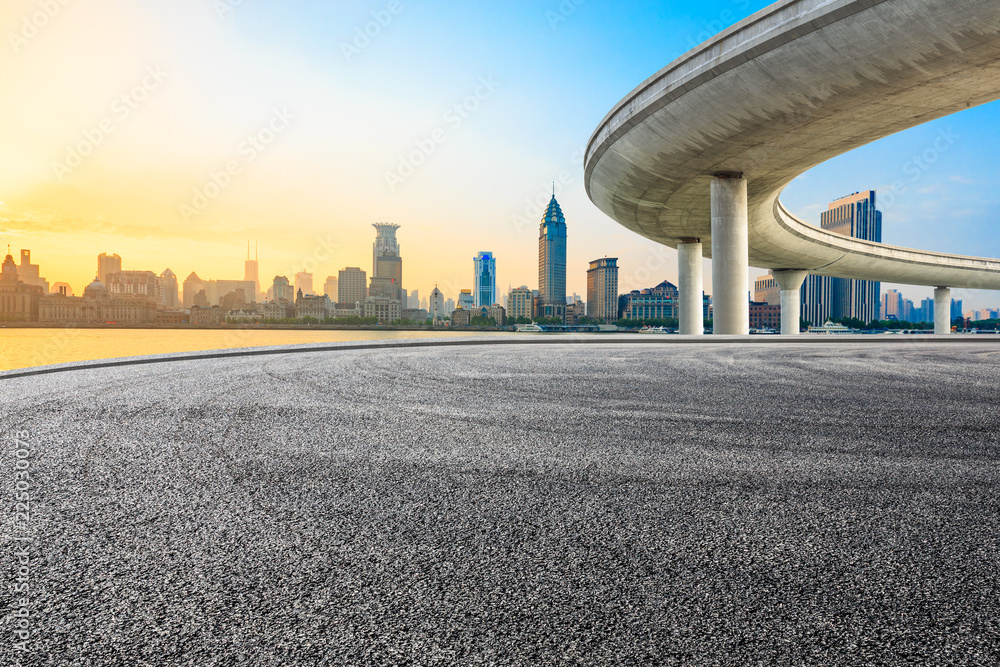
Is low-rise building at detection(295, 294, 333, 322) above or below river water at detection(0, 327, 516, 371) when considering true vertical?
above

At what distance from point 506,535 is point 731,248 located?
86.8 ft

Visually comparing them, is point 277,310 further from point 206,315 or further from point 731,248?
point 731,248

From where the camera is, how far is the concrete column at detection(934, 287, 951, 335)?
221ft

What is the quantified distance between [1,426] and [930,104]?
87.7 ft

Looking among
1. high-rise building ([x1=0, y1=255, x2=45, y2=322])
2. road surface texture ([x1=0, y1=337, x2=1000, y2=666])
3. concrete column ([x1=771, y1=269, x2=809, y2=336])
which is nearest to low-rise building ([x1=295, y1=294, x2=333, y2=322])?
high-rise building ([x1=0, y1=255, x2=45, y2=322])

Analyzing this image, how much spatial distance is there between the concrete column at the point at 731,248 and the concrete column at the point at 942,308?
6199cm

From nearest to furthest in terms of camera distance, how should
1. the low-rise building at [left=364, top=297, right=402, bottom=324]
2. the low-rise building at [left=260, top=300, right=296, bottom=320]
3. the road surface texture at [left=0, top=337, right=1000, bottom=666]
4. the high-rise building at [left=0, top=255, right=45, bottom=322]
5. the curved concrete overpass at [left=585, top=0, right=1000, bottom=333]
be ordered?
the road surface texture at [left=0, top=337, right=1000, bottom=666] → the curved concrete overpass at [left=585, top=0, right=1000, bottom=333] → the high-rise building at [left=0, top=255, right=45, bottom=322] → the low-rise building at [left=260, top=300, right=296, bottom=320] → the low-rise building at [left=364, top=297, right=402, bottom=324]

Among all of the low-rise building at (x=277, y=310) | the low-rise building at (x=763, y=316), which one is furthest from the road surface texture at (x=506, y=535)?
the low-rise building at (x=763, y=316)

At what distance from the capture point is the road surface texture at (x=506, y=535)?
1923mm

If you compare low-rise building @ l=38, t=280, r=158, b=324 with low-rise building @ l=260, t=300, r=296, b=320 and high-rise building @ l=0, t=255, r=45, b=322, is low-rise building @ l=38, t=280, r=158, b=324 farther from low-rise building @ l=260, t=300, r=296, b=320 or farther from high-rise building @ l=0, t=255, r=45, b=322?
low-rise building @ l=260, t=300, r=296, b=320

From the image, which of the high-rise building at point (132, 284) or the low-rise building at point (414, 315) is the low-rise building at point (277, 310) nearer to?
the high-rise building at point (132, 284)

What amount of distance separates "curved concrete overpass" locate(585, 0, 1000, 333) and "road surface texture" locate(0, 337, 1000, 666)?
46.1ft

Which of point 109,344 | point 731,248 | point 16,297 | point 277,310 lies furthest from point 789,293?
point 277,310

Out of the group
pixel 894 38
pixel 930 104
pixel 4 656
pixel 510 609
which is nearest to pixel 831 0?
pixel 894 38
